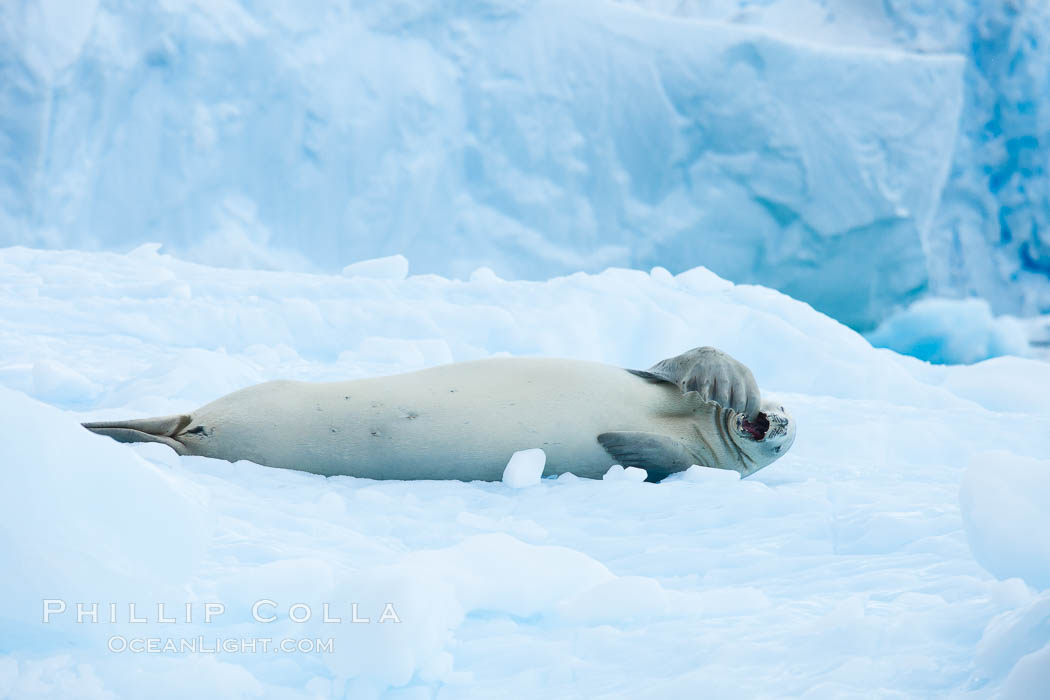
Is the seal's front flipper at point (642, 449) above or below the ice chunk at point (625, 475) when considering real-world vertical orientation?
above

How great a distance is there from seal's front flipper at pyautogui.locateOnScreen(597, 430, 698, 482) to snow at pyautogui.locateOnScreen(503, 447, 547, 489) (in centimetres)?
21

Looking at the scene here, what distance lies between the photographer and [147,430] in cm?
240

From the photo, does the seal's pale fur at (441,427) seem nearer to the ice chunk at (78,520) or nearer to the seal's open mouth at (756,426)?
the seal's open mouth at (756,426)

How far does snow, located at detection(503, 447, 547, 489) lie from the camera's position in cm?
226

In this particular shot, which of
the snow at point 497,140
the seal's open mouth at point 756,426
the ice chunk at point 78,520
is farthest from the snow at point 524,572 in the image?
the snow at point 497,140

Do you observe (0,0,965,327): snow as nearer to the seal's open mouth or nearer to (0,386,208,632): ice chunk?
the seal's open mouth

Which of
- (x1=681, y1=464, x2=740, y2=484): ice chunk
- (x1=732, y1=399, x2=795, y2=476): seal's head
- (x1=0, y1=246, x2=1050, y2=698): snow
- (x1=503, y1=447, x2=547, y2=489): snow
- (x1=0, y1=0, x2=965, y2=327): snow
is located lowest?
(x1=0, y1=246, x2=1050, y2=698): snow

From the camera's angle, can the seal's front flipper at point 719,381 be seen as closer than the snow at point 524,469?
No

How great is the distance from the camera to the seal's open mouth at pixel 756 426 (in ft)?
8.37

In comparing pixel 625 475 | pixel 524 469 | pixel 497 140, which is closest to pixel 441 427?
pixel 524 469

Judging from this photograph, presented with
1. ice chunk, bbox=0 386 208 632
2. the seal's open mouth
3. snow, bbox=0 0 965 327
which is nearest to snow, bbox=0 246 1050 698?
ice chunk, bbox=0 386 208 632

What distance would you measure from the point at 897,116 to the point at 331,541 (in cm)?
848

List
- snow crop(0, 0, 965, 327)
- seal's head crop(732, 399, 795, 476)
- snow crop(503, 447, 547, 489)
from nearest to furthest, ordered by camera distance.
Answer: snow crop(503, 447, 547, 489) → seal's head crop(732, 399, 795, 476) → snow crop(0, 0, 965, 327)

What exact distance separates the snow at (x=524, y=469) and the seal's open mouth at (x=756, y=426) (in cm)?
63
